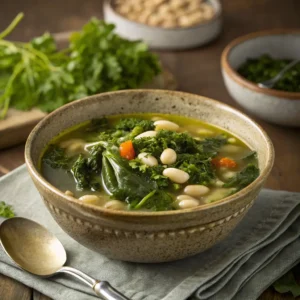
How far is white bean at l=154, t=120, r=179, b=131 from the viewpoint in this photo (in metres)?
3.21

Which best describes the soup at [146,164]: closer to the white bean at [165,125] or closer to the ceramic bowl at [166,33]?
the white bean at [165,125]

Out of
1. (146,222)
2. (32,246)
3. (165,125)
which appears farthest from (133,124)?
(146,222)

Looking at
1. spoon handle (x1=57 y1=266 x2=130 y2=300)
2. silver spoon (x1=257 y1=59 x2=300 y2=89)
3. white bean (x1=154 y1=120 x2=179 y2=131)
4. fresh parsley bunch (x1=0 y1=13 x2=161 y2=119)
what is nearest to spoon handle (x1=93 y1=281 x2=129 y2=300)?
spoon handle (x1=57 y1=266 x2=130 y2=300)

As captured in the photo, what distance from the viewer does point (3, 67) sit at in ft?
14.9

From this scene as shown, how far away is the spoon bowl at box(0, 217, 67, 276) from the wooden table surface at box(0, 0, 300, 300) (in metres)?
0.11

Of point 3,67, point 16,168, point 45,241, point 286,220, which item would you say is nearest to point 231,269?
point 286,220

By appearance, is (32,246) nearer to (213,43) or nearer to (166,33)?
(166,33)

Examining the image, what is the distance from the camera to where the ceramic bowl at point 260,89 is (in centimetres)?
395

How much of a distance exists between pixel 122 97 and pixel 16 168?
75cm

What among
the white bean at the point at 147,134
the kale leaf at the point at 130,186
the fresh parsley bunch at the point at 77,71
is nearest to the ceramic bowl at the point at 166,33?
the fresh parsley bunch at the point at 77,71

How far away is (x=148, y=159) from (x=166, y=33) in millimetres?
2562

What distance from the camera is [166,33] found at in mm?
5184

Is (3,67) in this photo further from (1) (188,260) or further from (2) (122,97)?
(1) (188,260)

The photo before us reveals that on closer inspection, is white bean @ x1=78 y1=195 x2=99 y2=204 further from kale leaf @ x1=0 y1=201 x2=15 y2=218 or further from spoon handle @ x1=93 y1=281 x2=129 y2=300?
kale leaf @ x1=0 y1=201 x2=15 y2=218
